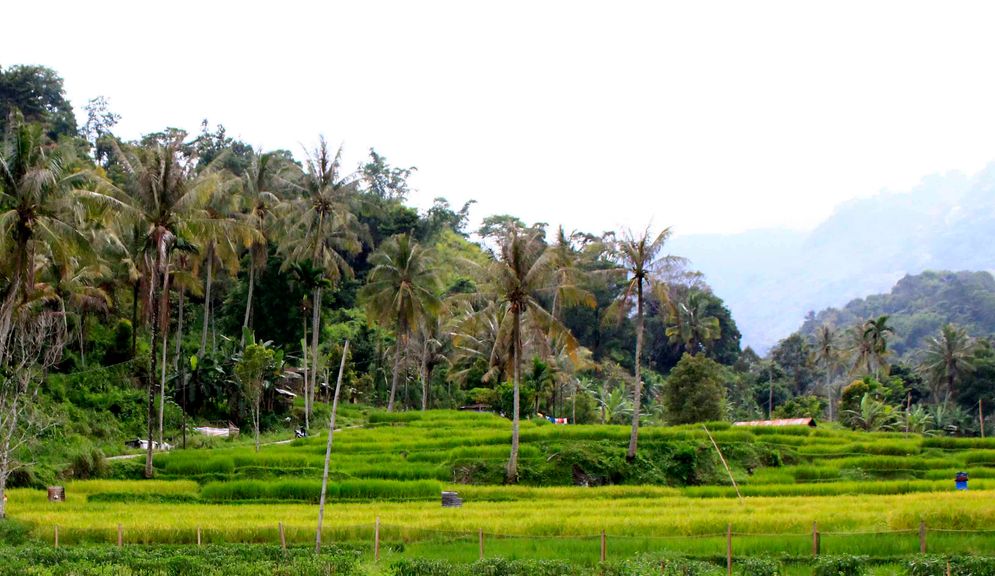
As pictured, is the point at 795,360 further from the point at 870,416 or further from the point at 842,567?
the point at 842,567

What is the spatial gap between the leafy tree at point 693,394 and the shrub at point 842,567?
32.8 metres

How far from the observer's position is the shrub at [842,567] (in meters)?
18.7

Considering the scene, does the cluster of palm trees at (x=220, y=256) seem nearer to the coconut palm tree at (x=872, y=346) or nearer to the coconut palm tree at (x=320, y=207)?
the coconut palm tree at (x=320, y=207)

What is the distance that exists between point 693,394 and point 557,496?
2207cm

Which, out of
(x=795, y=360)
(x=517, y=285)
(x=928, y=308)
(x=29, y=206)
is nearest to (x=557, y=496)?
(x=517, y=285)

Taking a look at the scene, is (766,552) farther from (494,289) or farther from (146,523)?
(494,289)

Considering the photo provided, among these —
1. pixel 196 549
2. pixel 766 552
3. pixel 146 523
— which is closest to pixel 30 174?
pixel 146 523

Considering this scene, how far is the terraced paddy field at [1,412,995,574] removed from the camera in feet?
73.8

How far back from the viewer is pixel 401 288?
163ft

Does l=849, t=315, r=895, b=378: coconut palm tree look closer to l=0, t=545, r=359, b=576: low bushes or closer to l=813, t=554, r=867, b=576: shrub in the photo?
l=813, t=554, r=867, b=576: shrub

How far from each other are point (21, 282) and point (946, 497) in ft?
96.0

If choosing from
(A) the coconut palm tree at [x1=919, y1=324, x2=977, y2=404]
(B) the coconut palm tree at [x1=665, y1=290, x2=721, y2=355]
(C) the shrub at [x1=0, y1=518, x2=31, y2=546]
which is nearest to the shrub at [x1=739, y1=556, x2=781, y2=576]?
(C) the shrub at [x1=0, y1=518, x2=31, y2=546]

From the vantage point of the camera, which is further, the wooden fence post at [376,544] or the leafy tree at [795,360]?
the leafy tree at [795,360]

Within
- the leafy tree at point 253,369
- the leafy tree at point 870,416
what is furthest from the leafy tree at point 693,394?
the leafy tree at point 253,369
